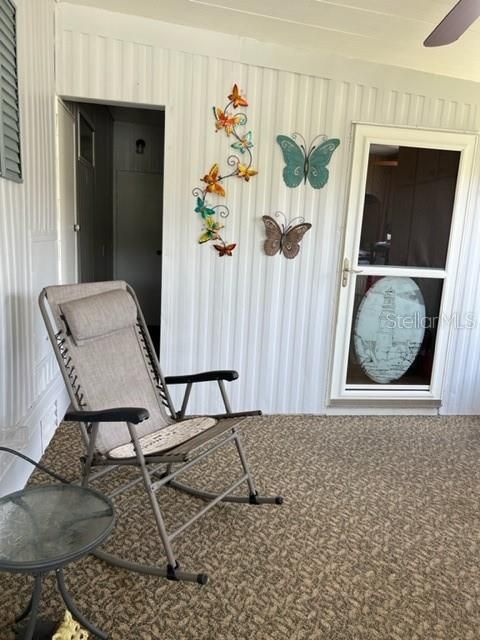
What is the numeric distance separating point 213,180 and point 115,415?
1.83 meters

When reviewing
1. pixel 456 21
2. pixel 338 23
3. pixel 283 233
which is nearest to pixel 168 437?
pixel 283 233

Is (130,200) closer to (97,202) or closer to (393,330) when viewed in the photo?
(97,202)

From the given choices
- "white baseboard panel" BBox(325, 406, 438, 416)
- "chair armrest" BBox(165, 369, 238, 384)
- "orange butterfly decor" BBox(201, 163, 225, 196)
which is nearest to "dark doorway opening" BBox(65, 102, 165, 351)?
"orange butterfly decor" BBox(201, 163, 225, 196)

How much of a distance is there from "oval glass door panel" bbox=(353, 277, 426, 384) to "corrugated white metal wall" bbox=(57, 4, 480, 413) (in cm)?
28

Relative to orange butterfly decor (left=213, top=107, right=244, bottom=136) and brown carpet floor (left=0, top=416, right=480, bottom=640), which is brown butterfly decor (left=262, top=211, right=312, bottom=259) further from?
brown carpet floor (left=0, top=416, right=480, bottom=640)

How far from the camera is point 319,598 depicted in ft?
5.57

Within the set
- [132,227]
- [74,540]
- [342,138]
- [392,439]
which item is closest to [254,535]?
[74,540]

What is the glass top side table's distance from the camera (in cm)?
120

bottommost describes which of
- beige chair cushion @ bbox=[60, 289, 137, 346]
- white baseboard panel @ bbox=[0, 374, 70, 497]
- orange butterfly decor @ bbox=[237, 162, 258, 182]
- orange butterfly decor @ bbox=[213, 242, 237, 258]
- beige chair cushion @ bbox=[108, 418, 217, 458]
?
white baseboard panel @ bbox=[0, 374, 70, 497]

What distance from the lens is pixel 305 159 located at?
310cm

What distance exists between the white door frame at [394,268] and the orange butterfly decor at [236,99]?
780 mm

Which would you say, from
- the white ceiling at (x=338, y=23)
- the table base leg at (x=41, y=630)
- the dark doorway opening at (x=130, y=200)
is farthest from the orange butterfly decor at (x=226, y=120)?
the table base leg at (x=41, y=630)

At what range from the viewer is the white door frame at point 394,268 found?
3186 millimetres

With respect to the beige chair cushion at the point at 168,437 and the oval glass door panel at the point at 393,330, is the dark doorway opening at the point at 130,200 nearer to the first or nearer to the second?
the oval glass door panel at the point at 393,330
